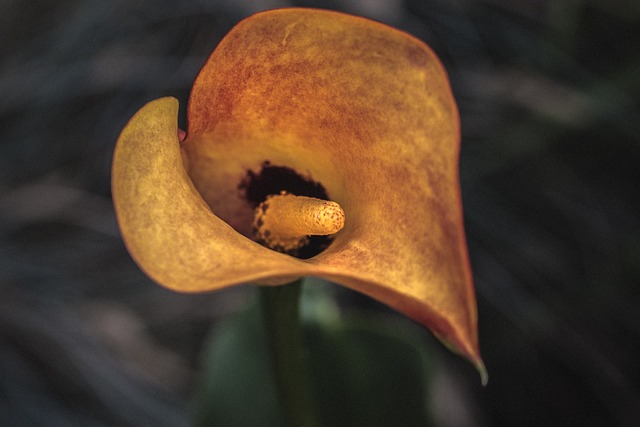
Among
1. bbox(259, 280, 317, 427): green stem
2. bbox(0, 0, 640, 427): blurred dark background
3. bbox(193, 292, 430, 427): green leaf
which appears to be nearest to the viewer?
bbox(259, 280, 317, 427): green stem

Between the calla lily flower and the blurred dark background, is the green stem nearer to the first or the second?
the calla lily flower

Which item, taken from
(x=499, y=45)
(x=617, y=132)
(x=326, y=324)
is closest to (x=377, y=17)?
(x=499, y=45)

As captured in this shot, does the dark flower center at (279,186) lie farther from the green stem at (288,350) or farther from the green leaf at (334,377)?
the green leaf at (334,377)

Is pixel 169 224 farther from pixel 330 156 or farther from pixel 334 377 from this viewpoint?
pixel 334 377

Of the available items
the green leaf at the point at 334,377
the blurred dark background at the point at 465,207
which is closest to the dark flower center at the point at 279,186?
the green leaf at the point at 334,377

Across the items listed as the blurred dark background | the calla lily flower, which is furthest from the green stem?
the blurred dark background

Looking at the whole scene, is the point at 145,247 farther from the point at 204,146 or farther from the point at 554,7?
the point at 554,7
